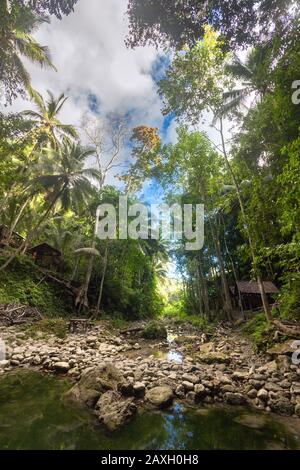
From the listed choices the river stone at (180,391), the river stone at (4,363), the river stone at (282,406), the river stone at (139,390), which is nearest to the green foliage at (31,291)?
the river stone at (4,363)

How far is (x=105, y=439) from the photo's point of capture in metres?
3.62

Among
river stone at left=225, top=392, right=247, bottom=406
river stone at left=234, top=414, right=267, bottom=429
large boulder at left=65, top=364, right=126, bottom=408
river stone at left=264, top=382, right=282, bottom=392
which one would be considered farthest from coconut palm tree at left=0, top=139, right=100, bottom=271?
river stone at left=234, top=414, right=267, bottom=429

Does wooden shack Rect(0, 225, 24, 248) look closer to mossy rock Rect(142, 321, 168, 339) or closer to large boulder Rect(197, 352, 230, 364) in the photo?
mossy rock Rect(142, 321, 168, 339)

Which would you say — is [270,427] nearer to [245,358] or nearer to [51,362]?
[245,358]

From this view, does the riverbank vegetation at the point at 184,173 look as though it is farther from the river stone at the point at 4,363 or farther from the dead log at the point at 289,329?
the river stone at the point at 4,363

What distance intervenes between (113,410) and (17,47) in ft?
54.4

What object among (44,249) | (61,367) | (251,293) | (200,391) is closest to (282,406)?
(200,391)

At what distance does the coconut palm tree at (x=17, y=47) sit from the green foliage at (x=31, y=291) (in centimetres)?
951

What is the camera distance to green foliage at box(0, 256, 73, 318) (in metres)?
13.9

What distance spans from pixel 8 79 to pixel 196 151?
10595 millimetres

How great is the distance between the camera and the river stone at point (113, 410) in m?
3.97

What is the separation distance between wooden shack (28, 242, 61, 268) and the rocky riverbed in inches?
422

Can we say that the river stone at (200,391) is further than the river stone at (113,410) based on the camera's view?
Yes

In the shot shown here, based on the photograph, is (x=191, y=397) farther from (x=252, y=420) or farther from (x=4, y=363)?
(x=4, y=363)
